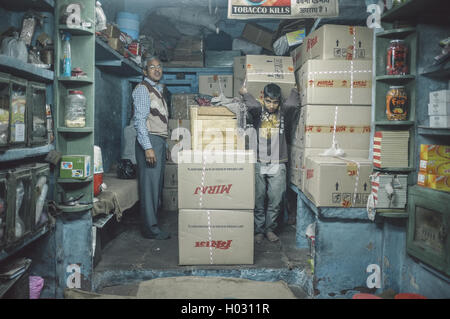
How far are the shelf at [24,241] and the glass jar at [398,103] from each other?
8.46 feet

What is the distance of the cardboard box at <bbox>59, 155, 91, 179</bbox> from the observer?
103 inches

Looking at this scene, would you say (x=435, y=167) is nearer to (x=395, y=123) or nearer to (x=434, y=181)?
(x=434, y=181)

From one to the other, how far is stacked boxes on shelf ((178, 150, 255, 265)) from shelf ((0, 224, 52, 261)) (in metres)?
0.98

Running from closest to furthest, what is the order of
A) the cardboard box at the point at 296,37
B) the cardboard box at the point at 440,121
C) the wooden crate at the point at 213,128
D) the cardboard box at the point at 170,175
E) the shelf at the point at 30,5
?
the cardboard box at the point at 440,121
the shelf at the point at 30,5
the wooden crate at the point at 213,128
the cardboard box at the point at 296,37
the cardboard box at the point at 170,175

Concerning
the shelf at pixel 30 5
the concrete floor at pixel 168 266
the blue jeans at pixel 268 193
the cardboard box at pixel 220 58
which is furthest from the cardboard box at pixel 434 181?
the cardboard box at pixel 220 58

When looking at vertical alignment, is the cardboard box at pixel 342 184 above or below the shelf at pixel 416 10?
below

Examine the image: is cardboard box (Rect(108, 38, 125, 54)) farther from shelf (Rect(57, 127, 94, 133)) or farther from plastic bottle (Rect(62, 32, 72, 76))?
shelf (Rect(57, 127, 94, 133))

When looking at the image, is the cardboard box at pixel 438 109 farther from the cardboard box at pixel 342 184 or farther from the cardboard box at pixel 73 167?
the cardboard box at pixel 73 167

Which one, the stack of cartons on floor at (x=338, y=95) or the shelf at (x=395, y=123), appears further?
the stack of cartons on floor at (x=338, y=95)

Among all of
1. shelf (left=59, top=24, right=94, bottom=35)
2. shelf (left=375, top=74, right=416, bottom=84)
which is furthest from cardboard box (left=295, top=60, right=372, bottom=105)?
shelf (left=59, top=24, right=94, bottom=35)

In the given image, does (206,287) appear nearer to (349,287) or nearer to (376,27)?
(349,287)

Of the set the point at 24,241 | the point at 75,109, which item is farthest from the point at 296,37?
the point at 24,241

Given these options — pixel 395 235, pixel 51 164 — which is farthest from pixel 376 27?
pixel 51 164

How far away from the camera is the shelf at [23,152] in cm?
192
